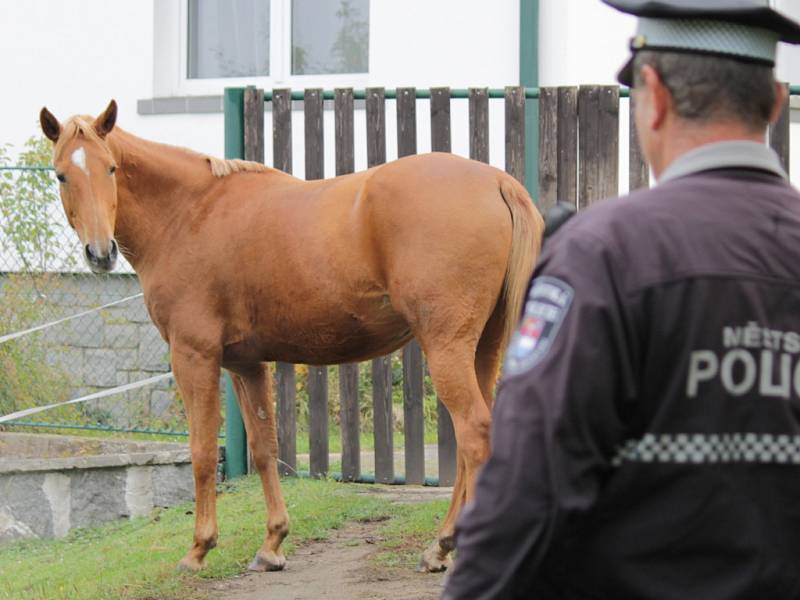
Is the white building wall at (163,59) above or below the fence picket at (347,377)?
above

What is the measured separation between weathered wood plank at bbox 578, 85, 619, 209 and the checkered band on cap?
568 cm

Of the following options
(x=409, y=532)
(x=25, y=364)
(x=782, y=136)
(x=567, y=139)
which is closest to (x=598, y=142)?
(x=567, y=139)

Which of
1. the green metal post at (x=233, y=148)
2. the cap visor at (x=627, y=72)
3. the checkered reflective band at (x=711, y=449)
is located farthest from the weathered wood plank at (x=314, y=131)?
the checkered reflective band at (x=711, y=449)

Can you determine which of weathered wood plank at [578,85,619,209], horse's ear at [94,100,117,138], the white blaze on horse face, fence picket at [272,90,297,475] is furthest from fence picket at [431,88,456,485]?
the white blaze on horse face

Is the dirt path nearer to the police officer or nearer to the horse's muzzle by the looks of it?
the horse's muzzle

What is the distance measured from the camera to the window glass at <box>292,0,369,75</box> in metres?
11.6

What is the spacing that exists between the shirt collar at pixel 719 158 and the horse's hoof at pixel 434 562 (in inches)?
174

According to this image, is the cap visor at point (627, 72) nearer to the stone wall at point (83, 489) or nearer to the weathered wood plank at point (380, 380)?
the weathered wood plank at point (380, 380)

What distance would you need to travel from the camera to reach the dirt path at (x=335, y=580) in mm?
5832

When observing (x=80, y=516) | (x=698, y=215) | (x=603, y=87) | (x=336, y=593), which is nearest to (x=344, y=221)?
(x=336, y=593)

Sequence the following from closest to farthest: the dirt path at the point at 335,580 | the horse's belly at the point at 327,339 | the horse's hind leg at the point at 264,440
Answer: the dirt path at the point at 335,580 < the horse's belly at the point at 327,339 < the horse's hind leg at the point at 264,440

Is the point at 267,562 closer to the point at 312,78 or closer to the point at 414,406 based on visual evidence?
the point at 414,406

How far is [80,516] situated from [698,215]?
7056 millimetres

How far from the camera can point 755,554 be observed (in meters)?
1.90
